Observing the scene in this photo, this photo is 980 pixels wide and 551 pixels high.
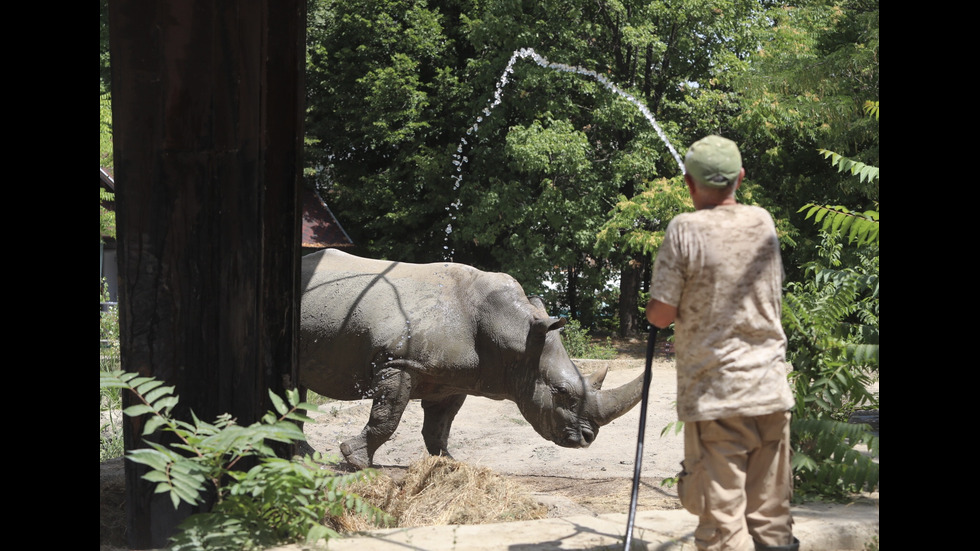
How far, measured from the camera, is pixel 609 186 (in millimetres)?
20531

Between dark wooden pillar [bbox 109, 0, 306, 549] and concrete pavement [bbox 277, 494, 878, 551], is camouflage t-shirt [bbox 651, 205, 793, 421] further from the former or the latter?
dark wooden pillar [bbox 109, 0, 306, 549]

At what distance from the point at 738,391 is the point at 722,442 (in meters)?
0.22

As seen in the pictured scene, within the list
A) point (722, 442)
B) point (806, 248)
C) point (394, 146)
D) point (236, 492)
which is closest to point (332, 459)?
point (236, 492)

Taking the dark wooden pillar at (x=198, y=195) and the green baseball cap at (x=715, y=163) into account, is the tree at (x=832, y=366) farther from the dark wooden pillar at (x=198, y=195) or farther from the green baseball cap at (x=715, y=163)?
the dark wooden pillar at (x=198, y=195)

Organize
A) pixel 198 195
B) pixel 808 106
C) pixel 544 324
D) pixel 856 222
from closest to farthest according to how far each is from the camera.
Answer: pixel 198 195, pixel 856 222, pixel 544 324, pixel 808 106

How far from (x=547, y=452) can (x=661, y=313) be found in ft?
21.6

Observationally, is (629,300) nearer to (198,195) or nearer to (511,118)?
(511,118)

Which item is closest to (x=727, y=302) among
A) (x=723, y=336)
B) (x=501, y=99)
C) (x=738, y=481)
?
(x=723, y=336)

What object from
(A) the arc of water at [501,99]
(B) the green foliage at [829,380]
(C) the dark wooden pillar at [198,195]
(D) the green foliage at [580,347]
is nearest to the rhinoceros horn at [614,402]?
(B) the green foliage at [829,380]

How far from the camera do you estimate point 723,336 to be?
3.81m

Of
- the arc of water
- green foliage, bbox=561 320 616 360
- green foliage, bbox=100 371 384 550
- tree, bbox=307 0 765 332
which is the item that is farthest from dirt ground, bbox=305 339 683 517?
tree, bbox=307 0 765 332

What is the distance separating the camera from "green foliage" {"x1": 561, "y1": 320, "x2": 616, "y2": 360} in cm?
1908

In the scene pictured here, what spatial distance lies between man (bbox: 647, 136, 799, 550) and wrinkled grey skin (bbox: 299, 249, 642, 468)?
14.1 feet
